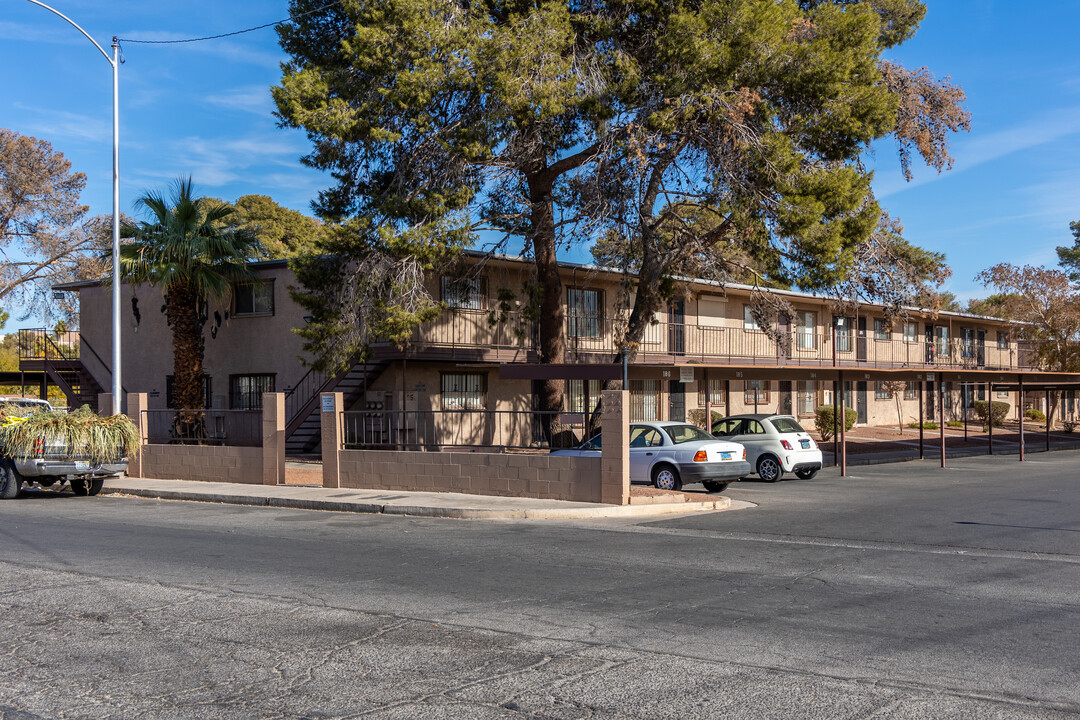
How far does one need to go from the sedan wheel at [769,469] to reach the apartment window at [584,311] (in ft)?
31.0

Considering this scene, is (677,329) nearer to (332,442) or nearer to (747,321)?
(747,321)

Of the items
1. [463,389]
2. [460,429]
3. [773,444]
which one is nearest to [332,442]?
[460,429]

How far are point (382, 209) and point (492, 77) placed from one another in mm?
3861

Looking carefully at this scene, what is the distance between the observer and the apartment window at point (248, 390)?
97.7 feet

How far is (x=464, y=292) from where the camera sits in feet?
84.4

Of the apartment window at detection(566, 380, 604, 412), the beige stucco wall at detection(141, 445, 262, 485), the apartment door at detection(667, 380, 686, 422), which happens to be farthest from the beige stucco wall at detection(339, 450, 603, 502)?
the apartment door at detection(667, 380, 686, 422)

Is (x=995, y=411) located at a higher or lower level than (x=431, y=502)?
higher

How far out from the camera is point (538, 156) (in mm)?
23047

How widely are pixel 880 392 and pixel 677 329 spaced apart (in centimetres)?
1506

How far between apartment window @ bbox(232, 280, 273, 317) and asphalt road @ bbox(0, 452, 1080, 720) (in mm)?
15845

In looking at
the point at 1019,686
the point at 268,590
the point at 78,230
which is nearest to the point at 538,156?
the point at 268,590

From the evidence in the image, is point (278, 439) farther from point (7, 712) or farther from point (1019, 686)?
point (1019, 686)

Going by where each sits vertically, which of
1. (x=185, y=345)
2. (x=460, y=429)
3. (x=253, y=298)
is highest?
(x=253, y=298)

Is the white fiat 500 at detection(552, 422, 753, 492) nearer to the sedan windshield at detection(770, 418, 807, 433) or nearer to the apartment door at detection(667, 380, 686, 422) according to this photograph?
the sedan windshield at detection(770, 418, 807, 433)
